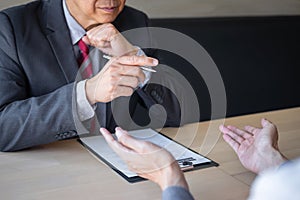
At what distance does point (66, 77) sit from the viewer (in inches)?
58.7

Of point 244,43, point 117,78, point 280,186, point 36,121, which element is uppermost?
point 280,186

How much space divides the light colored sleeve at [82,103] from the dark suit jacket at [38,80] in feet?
0.06

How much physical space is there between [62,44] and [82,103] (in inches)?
10.4

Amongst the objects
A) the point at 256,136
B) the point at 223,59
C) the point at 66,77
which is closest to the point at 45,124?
the point at 66,77

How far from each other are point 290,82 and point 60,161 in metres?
1.74

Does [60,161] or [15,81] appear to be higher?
[15,81]

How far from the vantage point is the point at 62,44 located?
1498 millimetres

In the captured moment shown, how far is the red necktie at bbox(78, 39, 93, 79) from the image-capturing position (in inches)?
60.0

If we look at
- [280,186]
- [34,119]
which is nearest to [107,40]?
[34,119]

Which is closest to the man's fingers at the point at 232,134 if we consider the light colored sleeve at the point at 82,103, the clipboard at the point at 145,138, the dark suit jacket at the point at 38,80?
the clipboard at the point at 145,138

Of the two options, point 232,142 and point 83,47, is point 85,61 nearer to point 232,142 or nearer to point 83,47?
point 83,47

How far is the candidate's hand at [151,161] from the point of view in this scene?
3.25ft

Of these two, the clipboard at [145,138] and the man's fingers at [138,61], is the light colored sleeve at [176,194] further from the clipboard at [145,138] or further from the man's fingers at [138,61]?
the man's fingers at [138,61]

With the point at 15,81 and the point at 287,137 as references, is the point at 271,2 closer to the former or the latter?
the point at 287,137
